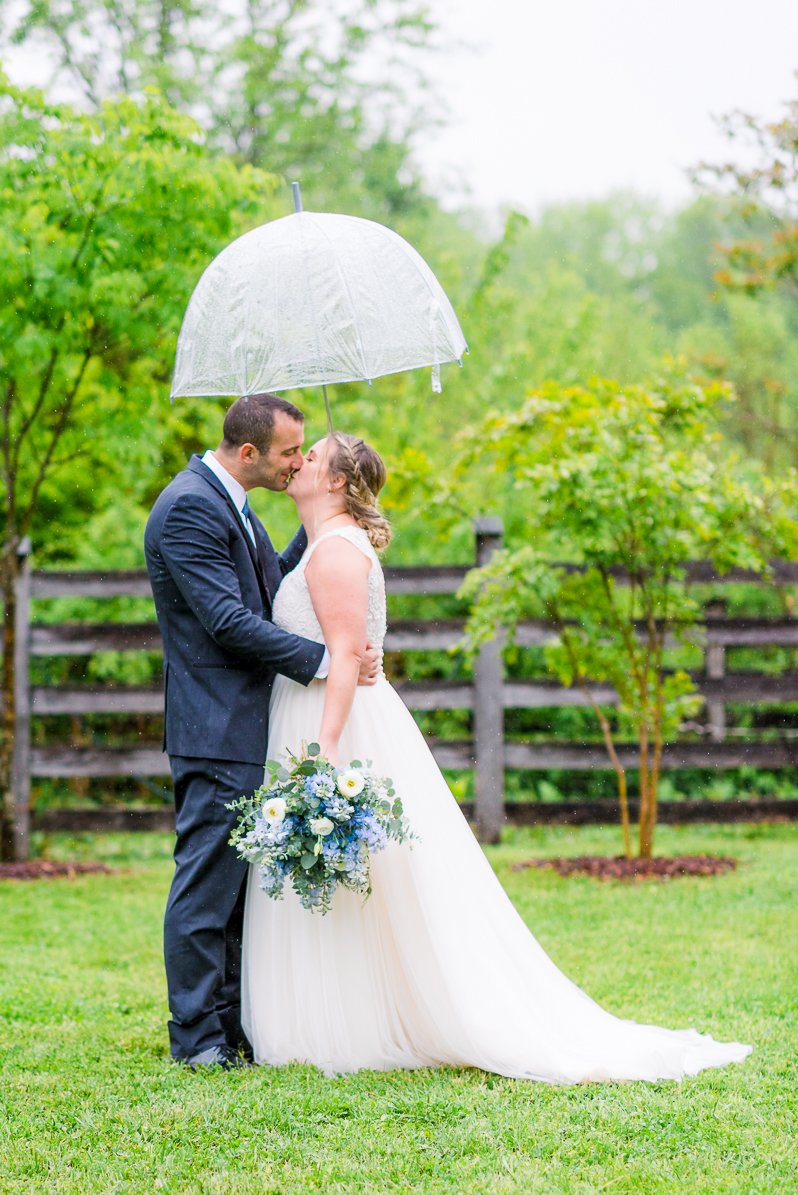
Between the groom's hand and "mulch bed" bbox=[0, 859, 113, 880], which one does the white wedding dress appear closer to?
the groom's hand

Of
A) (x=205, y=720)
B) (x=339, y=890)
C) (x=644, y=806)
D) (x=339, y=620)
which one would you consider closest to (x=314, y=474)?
(x=339, y=620)

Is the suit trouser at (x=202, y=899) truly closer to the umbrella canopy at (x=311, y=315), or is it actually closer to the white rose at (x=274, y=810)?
the white rose at (x=274, y=810)

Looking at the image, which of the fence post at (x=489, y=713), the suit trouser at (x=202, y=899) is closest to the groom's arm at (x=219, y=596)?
the suit trouser at (x=202, y=899)

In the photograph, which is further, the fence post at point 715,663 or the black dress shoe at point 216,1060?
the fence post at point 715,663

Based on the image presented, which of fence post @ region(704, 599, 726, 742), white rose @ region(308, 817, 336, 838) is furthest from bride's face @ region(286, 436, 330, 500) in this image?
fence post @ region(704, 599, 726, 742)

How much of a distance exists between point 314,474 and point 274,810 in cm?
111

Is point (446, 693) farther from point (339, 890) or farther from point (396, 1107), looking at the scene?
point (396, 1107)

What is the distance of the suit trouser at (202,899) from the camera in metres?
4.13

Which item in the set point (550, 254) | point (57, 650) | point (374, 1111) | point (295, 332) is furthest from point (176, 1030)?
point (550, 254)

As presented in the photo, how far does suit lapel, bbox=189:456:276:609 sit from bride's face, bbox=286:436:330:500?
207 mm

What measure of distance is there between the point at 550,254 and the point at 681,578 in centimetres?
3125

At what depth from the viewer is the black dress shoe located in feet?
13.3

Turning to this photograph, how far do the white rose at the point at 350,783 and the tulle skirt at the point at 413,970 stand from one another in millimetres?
348

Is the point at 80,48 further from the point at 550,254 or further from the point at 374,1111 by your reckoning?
the point at 550,254
